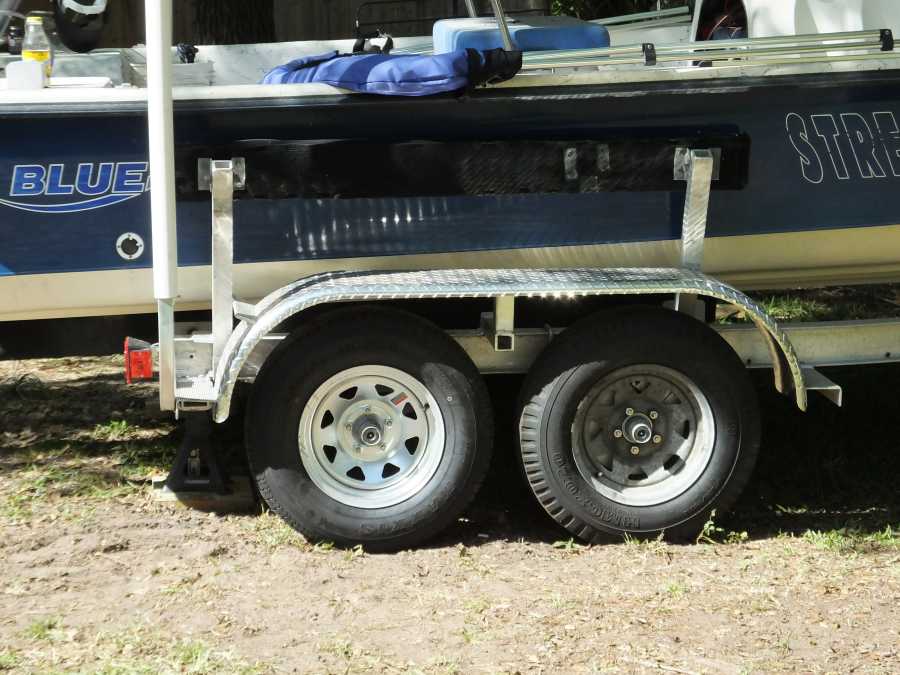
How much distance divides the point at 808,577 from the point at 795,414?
6.30ft

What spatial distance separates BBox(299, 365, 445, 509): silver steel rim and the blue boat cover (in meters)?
1.02

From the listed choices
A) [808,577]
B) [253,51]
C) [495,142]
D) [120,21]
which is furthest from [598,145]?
[120,21]

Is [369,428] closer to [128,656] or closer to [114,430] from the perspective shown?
[128,656]

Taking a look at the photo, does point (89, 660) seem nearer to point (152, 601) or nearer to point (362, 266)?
point (152, 601)

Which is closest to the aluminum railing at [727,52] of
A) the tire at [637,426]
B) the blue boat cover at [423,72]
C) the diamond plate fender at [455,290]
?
the blue boat cover at [423,72]

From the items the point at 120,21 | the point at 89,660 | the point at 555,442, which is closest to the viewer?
the point at 89,660

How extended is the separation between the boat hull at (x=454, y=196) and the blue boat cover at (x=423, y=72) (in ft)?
0.30

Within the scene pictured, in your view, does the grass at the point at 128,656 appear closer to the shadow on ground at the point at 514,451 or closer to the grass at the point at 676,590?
the shadow on ground at the point at 514,451

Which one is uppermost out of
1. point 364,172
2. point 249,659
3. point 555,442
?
point 364,172

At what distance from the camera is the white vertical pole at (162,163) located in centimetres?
391

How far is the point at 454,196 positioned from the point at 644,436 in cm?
116

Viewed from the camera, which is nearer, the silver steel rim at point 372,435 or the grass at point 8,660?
the grass at point 8,660

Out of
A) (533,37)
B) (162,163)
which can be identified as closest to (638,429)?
(533,37)

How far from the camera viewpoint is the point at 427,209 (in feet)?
14.8
